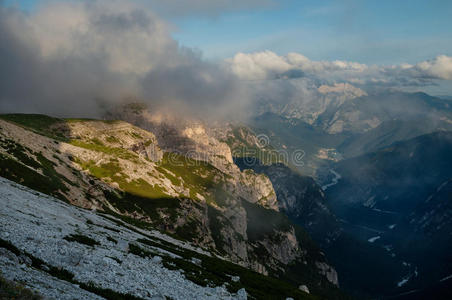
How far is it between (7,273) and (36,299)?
15.9 feet

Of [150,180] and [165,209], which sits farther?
[150,180]

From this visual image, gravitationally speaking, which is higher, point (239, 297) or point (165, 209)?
point (239, 297)

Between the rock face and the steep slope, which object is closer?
the rock face

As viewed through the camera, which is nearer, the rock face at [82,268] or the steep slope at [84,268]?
the rock face at [82,268]

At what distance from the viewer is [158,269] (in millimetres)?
36031

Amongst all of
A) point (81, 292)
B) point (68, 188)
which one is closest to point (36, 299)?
point (81, 292)

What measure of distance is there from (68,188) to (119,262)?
75217 millimetres

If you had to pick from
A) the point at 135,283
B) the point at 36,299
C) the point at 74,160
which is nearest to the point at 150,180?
the point at 74,160

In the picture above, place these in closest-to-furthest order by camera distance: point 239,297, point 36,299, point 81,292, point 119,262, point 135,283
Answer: point 36,299, point 81,292, point 135,283, point 119,262, point 239,297

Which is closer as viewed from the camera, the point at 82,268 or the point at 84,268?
the point at 82,268

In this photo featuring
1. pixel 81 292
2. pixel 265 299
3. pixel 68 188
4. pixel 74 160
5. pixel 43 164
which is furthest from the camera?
pixel 74 160

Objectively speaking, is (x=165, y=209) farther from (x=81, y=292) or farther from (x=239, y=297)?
(x=81, y=292)

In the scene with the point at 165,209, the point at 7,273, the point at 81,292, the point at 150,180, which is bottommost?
the point at 165,209

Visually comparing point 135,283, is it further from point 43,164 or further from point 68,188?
point 43,164
